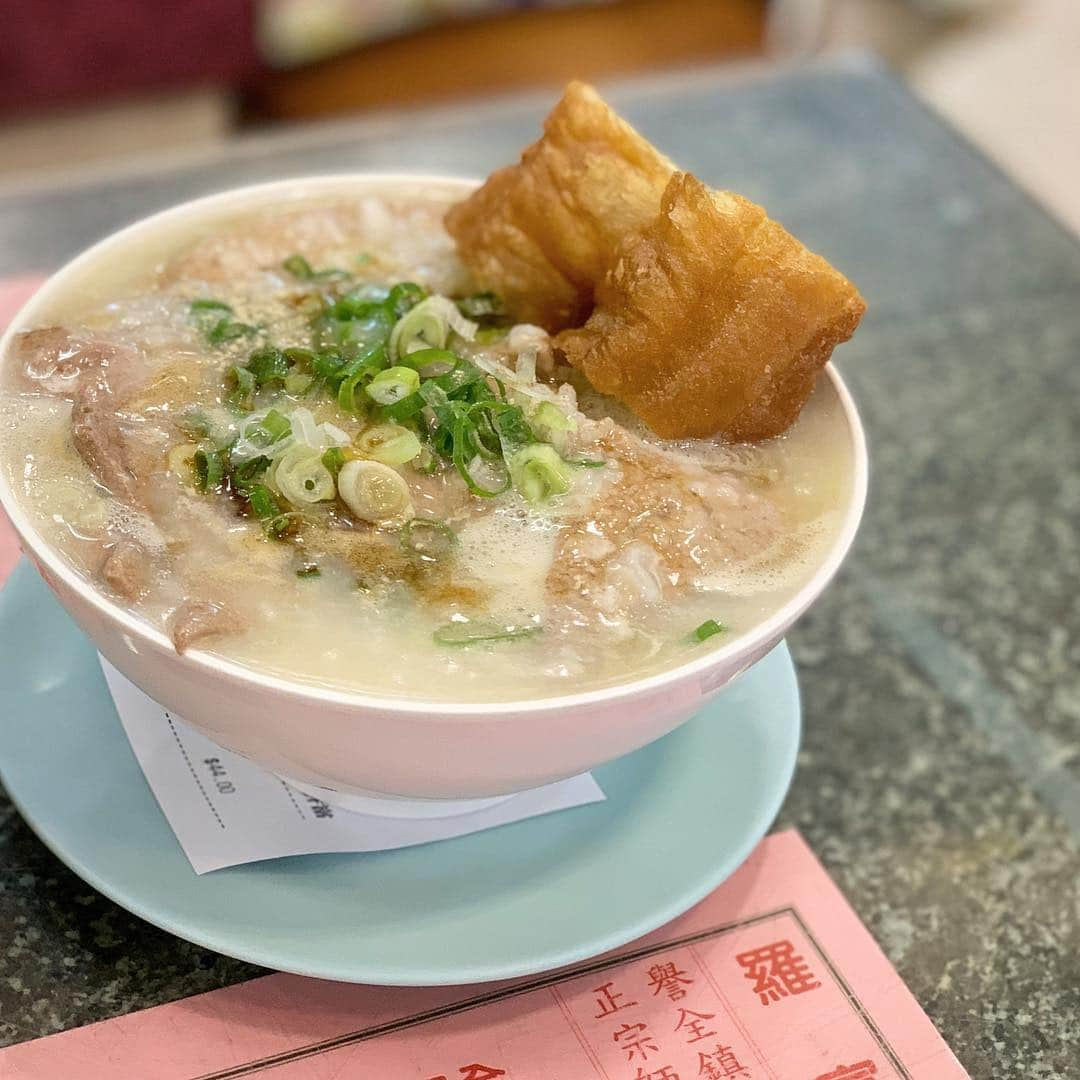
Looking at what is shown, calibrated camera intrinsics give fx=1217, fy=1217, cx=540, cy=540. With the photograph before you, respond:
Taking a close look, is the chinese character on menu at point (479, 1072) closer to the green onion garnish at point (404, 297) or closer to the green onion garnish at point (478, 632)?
the green onion garnish at point (478, 632)

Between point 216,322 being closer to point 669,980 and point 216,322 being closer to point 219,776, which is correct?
point 219,776

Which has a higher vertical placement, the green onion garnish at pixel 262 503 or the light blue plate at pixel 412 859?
the green onion garnish at pixel 262 503

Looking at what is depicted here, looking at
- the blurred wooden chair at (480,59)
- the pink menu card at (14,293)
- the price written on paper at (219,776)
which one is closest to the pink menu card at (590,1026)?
the price written on paper at (219,776)

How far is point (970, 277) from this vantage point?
211 cm

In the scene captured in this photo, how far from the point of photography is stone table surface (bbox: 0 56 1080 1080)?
105 centimetres

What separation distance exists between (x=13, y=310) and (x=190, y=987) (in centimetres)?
105

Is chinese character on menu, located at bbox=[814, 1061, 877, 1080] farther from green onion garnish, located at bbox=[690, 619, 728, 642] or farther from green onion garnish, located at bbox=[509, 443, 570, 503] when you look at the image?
green onion garnish, located at bbox=[509, 443, 570, 503]

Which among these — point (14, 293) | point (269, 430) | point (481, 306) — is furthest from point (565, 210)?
point (14, 293)

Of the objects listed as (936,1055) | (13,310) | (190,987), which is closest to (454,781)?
(190,987)

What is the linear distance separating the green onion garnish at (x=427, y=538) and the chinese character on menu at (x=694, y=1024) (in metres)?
0.42

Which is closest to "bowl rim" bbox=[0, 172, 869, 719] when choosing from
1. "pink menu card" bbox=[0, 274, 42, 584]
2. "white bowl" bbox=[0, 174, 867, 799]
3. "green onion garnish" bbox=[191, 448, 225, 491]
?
"white bowl" bbox=[0, 174, 867, 799]

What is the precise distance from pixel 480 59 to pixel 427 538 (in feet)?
9.70

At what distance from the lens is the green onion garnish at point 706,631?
923 millimetres

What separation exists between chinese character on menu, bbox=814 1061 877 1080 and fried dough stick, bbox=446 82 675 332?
0.71 metres
